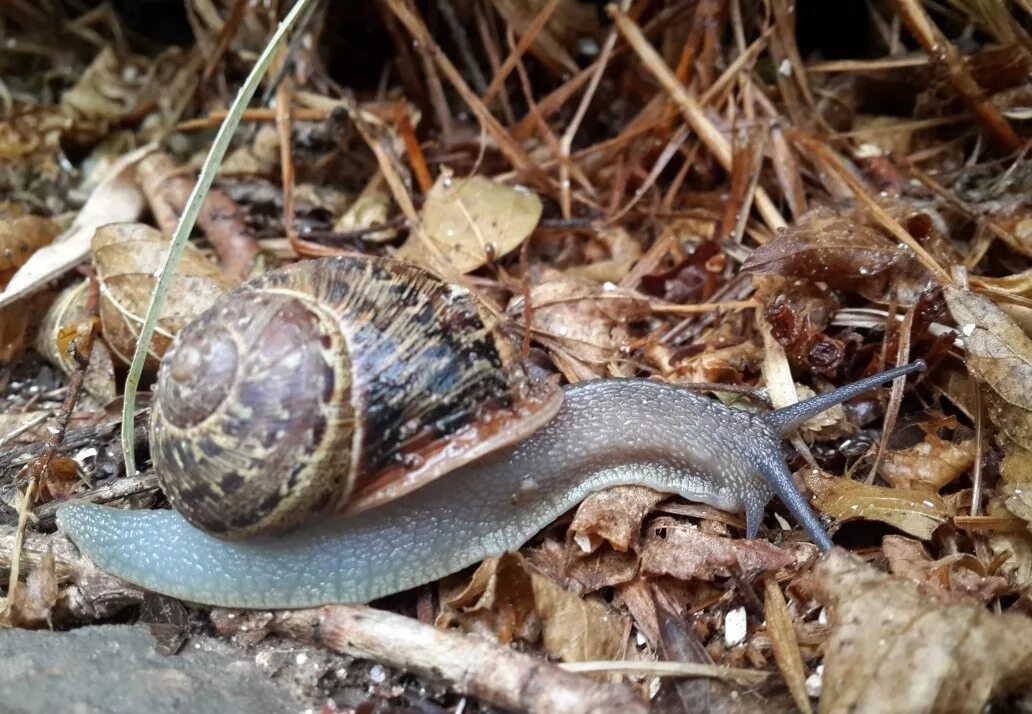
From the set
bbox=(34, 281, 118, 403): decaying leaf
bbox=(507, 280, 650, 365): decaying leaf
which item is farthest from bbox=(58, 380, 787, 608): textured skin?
bbox=(34, 281, 118, 403): decaying leaf

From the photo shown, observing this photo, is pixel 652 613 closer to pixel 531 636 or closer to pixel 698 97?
pixel 531 636

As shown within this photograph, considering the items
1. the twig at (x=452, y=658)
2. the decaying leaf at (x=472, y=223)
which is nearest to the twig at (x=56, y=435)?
the twig at (x=452, y=658)

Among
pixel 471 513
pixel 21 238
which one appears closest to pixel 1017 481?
pixel 471 513

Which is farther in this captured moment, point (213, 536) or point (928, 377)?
point (928, 377)

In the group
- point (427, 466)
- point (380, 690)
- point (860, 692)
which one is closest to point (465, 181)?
point (427, 466)

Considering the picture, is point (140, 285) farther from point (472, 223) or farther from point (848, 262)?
point (848, 262)

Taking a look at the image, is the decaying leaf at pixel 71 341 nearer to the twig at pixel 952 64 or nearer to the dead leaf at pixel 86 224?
the dead leaf at pixel 86 224

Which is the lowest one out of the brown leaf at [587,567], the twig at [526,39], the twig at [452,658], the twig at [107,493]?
the brown leaf at [587,567]
